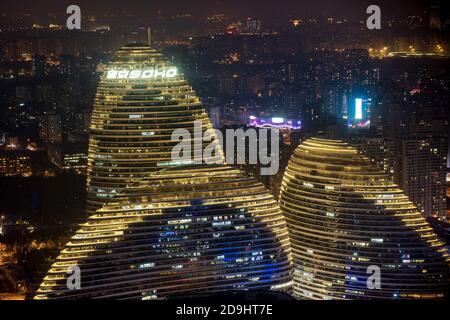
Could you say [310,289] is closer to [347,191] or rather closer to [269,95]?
[347,191]

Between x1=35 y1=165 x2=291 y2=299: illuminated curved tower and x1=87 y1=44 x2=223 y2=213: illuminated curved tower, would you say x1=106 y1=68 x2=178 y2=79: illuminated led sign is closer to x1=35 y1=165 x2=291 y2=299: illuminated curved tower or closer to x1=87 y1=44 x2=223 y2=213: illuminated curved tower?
x1=87 y1=44 x2=223 y2=213: illuminated curved tower

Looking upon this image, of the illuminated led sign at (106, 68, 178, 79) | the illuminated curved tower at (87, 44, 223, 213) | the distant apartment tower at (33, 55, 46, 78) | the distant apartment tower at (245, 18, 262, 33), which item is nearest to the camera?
the illuminated curved tower at (87, 44, 223, 213)

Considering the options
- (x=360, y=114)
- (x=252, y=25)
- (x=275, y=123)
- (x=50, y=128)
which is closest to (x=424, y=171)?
(x=360, y=114)

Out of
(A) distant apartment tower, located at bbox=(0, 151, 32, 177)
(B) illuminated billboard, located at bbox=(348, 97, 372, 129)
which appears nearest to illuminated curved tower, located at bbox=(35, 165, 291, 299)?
(A) distant apartment tower, located at bbox=(0, 151, 32, 177)

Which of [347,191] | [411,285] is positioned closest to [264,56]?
[347,191]

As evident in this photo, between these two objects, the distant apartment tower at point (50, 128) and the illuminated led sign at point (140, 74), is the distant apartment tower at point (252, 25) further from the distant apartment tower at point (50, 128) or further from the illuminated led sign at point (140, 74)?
the distant apartment tower at point (50, 128)
